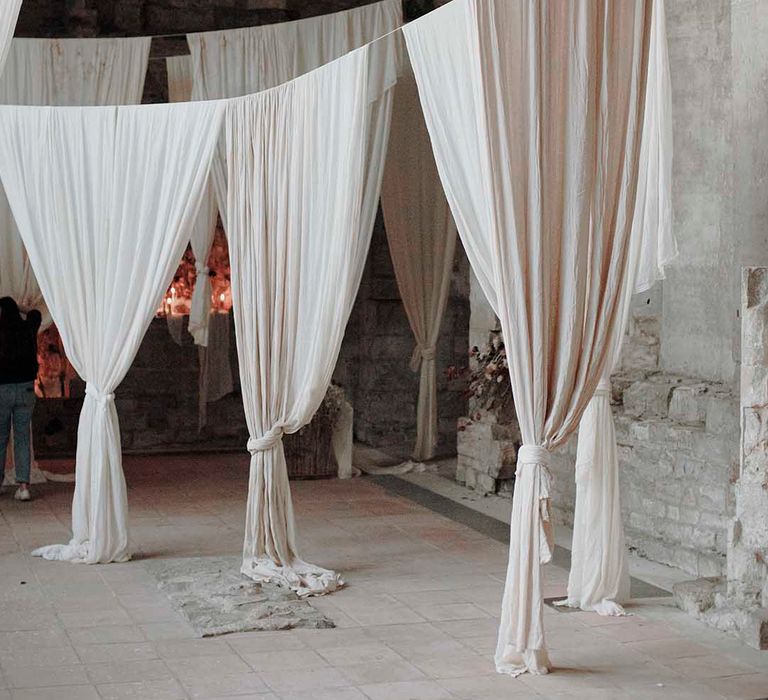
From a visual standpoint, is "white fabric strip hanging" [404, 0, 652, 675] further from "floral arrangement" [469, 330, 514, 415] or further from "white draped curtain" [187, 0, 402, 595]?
"floral arrangement" [469, 330, 514, 415]

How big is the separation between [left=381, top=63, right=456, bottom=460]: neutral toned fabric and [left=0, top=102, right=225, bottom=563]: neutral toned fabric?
11.9 ft

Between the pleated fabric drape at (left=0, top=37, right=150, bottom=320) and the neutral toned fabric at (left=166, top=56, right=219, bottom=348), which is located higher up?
the pleated fabric drape at (left=0, top=37, right=150, bottom=320)

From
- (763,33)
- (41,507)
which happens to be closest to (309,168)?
(763,33)

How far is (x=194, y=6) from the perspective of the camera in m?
12.1

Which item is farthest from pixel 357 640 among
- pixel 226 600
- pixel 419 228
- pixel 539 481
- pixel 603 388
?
pixel 419 228

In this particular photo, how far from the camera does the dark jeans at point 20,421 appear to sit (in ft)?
28.8

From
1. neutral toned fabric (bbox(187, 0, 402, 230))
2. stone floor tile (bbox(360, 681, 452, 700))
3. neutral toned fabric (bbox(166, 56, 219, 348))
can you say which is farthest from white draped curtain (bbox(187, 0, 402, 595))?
stone floor tile (bbox(360, 681, 452, 700))

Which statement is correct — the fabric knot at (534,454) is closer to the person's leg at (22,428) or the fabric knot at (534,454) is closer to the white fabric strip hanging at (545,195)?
the white fabric strip hanging at (545,195)

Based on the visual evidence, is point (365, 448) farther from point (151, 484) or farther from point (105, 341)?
point (105, 341)

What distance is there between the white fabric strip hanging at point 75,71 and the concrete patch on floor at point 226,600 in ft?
13.0

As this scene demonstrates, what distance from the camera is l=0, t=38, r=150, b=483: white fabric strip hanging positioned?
9.18 metres

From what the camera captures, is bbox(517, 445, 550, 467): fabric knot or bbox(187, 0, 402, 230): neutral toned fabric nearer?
bbox(517, 445, 550, 467): fabric knot

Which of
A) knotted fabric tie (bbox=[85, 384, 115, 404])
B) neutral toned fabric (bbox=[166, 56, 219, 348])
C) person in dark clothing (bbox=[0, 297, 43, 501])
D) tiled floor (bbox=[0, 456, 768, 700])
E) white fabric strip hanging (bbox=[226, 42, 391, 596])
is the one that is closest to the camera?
tiled floor (bbox=[0, 456, 768, 700])

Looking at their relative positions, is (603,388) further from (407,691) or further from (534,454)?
(407,691)
